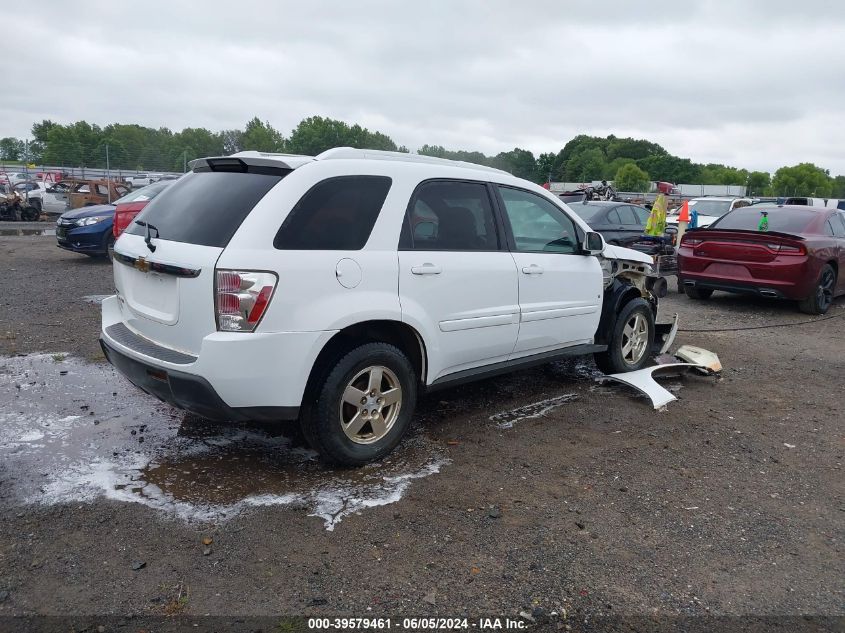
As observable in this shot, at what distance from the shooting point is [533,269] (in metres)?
4.77

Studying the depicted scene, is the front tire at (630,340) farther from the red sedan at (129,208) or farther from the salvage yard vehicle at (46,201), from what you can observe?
the salvage yard vehicle at (46,201)

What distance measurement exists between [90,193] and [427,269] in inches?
822

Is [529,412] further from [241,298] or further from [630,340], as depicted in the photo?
[241,298]

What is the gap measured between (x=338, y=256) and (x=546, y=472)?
1.80 m

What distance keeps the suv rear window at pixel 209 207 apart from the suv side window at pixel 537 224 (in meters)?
1.81

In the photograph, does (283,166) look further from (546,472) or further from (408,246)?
(546,472)

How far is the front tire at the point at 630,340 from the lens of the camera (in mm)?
5777

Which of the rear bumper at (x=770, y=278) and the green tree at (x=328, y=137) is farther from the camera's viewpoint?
the green tree at (x=328, y=137)

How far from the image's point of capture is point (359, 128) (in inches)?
4099

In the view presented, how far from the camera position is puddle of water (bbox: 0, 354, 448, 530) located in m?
3.54

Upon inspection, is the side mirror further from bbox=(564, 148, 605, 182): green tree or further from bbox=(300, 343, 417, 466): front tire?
bbox=(564, 148, 605, 182): green tree

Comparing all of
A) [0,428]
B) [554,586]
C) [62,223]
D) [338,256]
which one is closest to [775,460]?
[554,586]

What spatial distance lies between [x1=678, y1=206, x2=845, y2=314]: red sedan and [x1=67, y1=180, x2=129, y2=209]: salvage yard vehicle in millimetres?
17612

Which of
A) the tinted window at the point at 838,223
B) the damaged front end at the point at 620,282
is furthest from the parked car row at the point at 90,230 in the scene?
the tinted window at the point at 838,223
